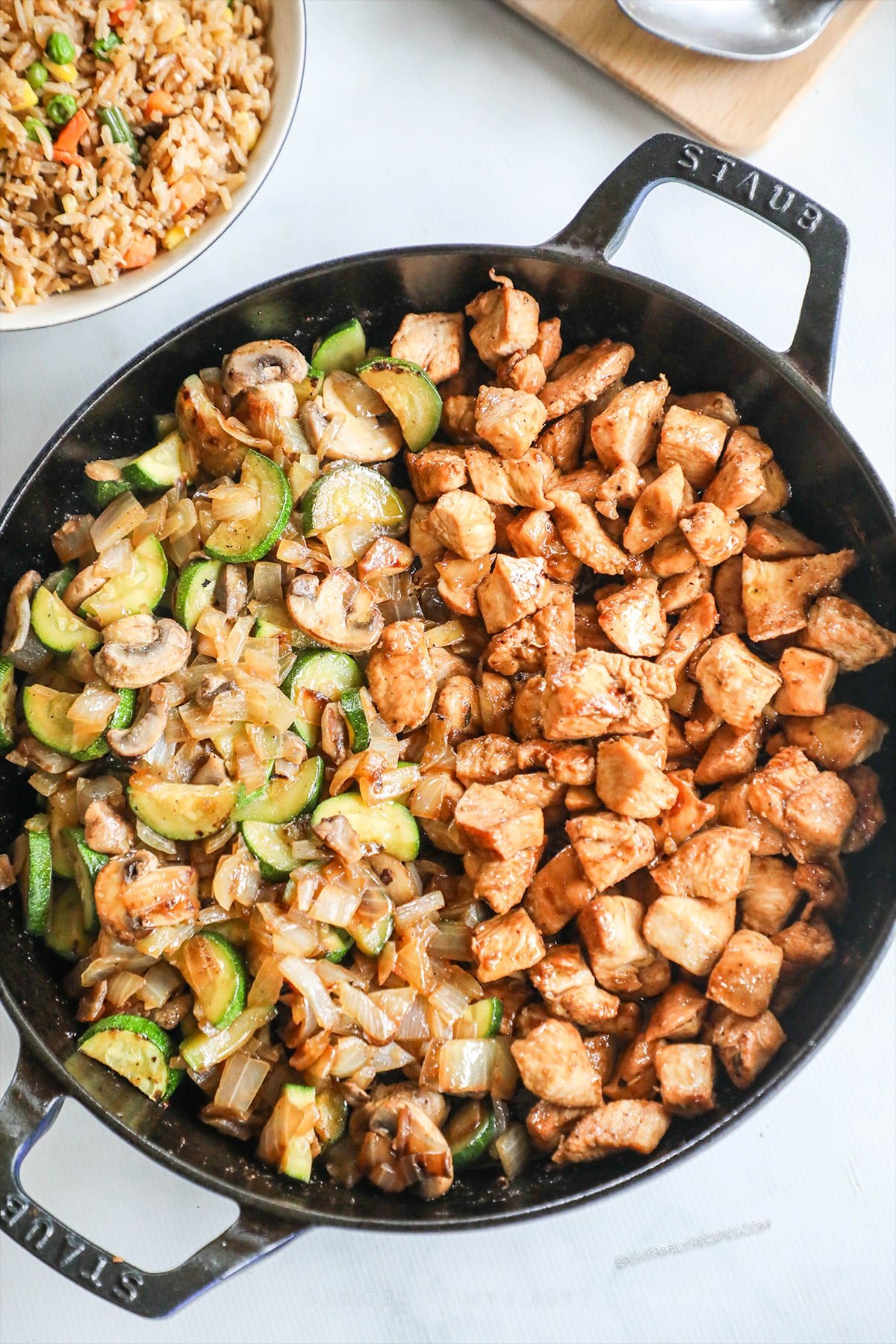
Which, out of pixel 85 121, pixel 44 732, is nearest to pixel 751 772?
pixel 44 732

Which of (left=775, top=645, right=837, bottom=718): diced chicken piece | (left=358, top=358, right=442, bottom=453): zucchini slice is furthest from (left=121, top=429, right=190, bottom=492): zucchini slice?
(left=775, top=645, right=837, bottom=718): diced chicken piece

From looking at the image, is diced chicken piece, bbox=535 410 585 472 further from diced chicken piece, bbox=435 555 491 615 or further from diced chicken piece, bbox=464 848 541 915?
diced chicken piece, bbox=464 848 541 915

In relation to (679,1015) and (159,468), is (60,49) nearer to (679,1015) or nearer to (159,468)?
(159,468)

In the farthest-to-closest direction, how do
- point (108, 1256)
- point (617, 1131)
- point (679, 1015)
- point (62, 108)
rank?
point (62, 108) < point (679, 1015) < point (617, 1131) < point (108, 1256)

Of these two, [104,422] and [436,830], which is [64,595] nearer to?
[104,422]

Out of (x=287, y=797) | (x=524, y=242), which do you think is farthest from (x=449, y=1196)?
(x=524, y=242)

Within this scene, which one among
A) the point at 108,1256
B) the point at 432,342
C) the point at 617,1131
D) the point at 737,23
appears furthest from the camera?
the point at 737,23
